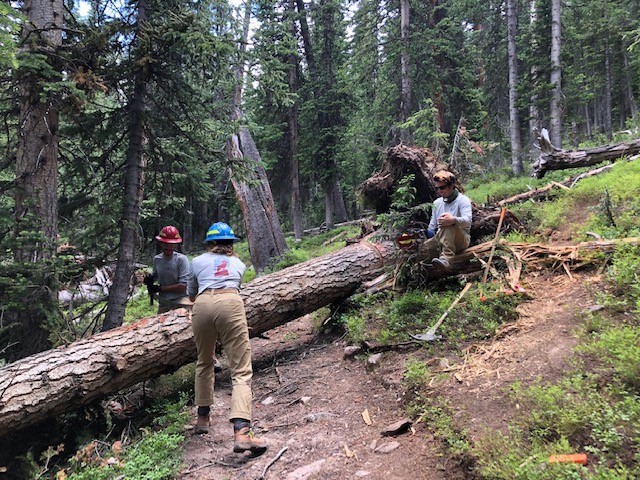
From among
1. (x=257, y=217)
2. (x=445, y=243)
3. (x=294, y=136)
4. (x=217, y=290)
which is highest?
(x=294, y=136)

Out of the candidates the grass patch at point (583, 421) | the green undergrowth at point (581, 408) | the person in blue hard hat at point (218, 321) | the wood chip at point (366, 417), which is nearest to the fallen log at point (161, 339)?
the person in blue hard hat at point (218, 321)

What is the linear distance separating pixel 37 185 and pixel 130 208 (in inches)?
65.5

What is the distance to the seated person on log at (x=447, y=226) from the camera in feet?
19.2

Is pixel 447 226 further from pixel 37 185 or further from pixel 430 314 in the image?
pixel 37 185

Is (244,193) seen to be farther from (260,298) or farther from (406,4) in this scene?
(406,4)

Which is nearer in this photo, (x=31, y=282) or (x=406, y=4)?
(x=31, y=282)

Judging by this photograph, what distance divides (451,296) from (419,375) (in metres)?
1.90

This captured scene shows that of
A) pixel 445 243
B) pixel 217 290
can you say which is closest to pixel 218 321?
pixel 217 290

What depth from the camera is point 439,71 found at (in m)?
16.6

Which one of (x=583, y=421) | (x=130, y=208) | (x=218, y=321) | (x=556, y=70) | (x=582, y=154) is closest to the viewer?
(x=583, y=421)

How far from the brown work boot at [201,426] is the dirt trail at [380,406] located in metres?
0.09

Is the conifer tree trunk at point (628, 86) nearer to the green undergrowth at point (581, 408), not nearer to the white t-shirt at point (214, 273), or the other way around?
the green undergrowth at point (581, 408)

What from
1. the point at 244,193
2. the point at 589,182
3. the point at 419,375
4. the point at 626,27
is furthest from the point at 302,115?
the point at 626,27

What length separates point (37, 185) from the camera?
18.6 feet
